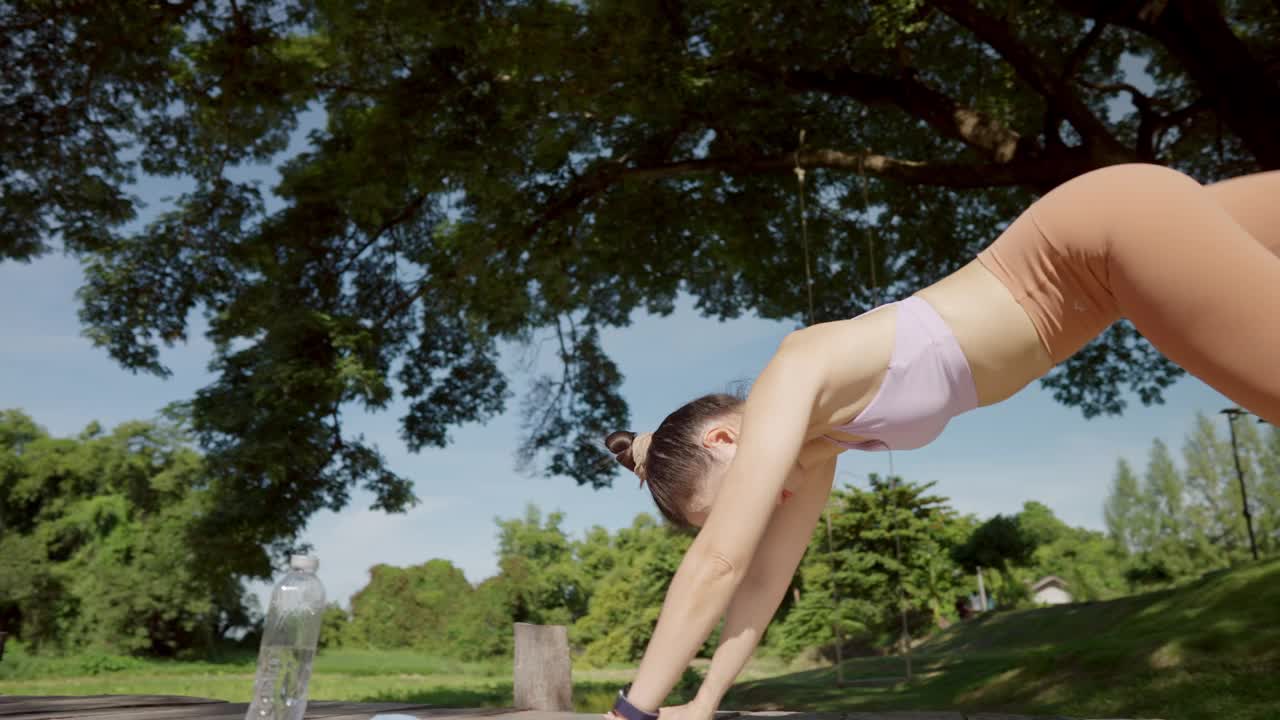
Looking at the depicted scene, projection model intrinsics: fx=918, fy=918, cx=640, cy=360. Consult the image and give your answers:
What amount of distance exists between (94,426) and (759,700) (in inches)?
923

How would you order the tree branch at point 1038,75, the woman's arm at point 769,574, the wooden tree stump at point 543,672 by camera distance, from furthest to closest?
the tree branch at point 1038,75 < the wooden tree stump at point 543,672 < the woman's arm at point 769,574

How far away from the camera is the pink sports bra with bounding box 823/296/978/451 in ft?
5.10

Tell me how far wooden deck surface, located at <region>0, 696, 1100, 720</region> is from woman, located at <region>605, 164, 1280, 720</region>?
33.2 inches

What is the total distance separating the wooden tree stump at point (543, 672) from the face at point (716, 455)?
1.43 m

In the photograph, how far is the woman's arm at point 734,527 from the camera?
1.45 m

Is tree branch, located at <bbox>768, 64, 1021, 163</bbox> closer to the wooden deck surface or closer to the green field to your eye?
the green field

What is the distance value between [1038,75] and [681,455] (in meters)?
5.93

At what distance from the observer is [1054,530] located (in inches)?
1713

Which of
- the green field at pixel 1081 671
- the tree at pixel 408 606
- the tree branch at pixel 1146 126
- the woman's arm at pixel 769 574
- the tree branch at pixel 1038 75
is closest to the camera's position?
the woman's arm at pixel 769 574

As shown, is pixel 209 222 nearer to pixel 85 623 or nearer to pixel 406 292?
pixel 406 292

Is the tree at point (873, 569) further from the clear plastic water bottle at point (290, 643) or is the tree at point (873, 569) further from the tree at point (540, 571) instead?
the clear plastic water bottle at point (290, 643)

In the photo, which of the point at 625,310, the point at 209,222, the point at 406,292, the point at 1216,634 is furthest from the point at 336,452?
the point at 1216,634

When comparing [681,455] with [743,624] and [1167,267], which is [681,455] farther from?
[1167,267]

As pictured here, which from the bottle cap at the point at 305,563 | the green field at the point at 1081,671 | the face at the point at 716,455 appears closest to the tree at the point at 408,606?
the green field at the point at 1081,671
